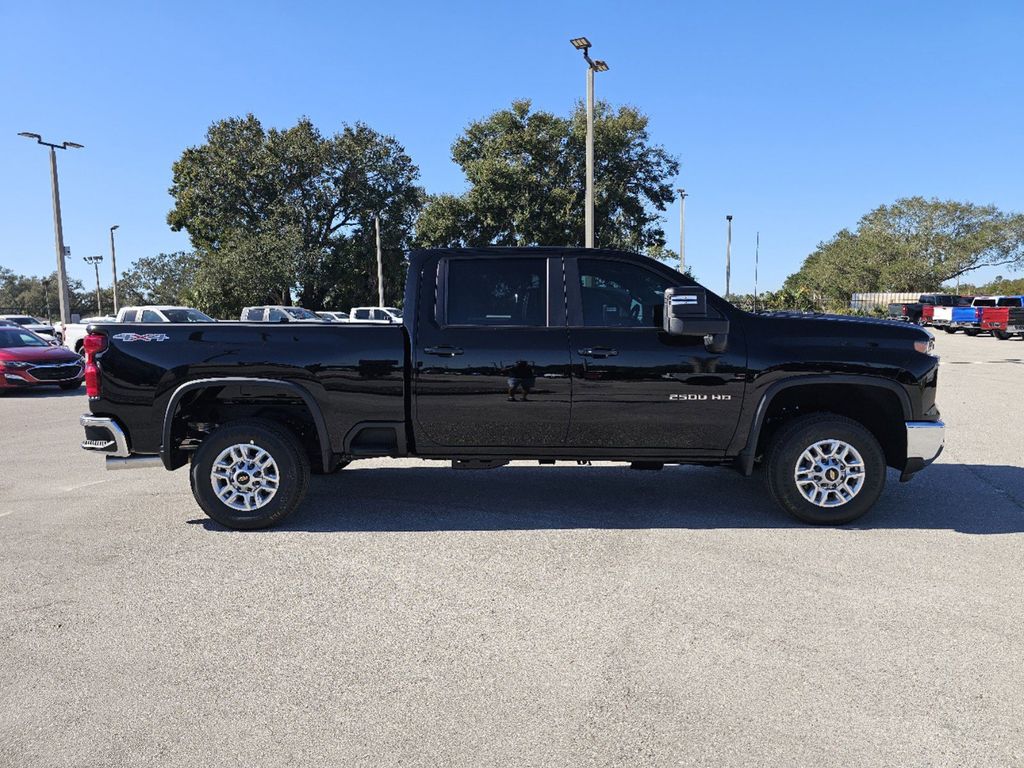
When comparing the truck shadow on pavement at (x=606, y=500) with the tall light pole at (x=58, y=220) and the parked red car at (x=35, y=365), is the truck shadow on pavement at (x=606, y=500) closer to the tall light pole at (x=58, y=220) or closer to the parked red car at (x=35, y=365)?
the parked red car at (x=35, y=365)

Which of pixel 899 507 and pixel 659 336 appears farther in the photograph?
pixel 899 507

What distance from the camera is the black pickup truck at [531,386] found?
17.2ft

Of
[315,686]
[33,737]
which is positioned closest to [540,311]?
[315,686]

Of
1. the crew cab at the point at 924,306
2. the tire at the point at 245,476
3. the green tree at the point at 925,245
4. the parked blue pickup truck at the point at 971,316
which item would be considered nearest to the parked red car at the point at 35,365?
the tire at the point at 245,476

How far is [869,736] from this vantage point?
2771 millimetres

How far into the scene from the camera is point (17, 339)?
15672 mm

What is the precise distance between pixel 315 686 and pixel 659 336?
3235 mm

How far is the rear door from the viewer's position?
5242mm

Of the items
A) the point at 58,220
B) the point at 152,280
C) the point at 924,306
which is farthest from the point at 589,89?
the point at 152,280

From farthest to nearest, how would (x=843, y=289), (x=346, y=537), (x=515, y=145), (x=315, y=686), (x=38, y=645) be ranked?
(x=843, y=289) < (x=515, y=145) < (x=346, y=537) < (x=38, y=645) < (x=315, y=686)

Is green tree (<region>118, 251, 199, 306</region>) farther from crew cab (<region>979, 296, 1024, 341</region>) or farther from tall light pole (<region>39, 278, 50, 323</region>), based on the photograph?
crew cab (<region>979, 296, 1024, 341</region>)

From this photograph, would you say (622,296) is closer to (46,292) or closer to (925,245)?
(925,245)

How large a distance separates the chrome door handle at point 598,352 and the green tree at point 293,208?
Answer: 3889 centimetres

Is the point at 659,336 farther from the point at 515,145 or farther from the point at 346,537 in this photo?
the point at 515,145
